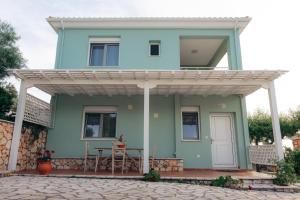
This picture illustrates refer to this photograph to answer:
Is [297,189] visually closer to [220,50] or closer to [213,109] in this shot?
[213,109]

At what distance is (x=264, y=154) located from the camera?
25.1 ft

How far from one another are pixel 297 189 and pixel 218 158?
3608 mm

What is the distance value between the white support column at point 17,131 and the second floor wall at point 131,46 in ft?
7.62

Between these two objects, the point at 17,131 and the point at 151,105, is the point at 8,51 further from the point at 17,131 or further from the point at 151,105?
the point at 151,105

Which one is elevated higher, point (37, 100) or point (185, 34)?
point (185, 34)

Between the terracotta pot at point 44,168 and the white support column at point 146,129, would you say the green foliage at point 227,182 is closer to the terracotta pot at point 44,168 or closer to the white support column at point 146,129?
the white support column at point 146,129

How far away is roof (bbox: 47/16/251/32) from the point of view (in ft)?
31.4

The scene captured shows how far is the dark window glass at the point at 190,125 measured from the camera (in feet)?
30.6

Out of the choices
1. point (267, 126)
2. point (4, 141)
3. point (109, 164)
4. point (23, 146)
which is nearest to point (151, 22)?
point (109, 164)

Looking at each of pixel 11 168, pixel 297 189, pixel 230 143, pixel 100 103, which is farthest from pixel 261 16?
pixel 11 168

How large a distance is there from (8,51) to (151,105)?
800 cm

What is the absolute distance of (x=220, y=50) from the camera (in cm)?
1105

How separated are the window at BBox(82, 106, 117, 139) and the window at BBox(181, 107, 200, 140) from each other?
299cm

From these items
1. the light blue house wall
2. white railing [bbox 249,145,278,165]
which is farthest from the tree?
white railing [bbox 249,145,278,165]
